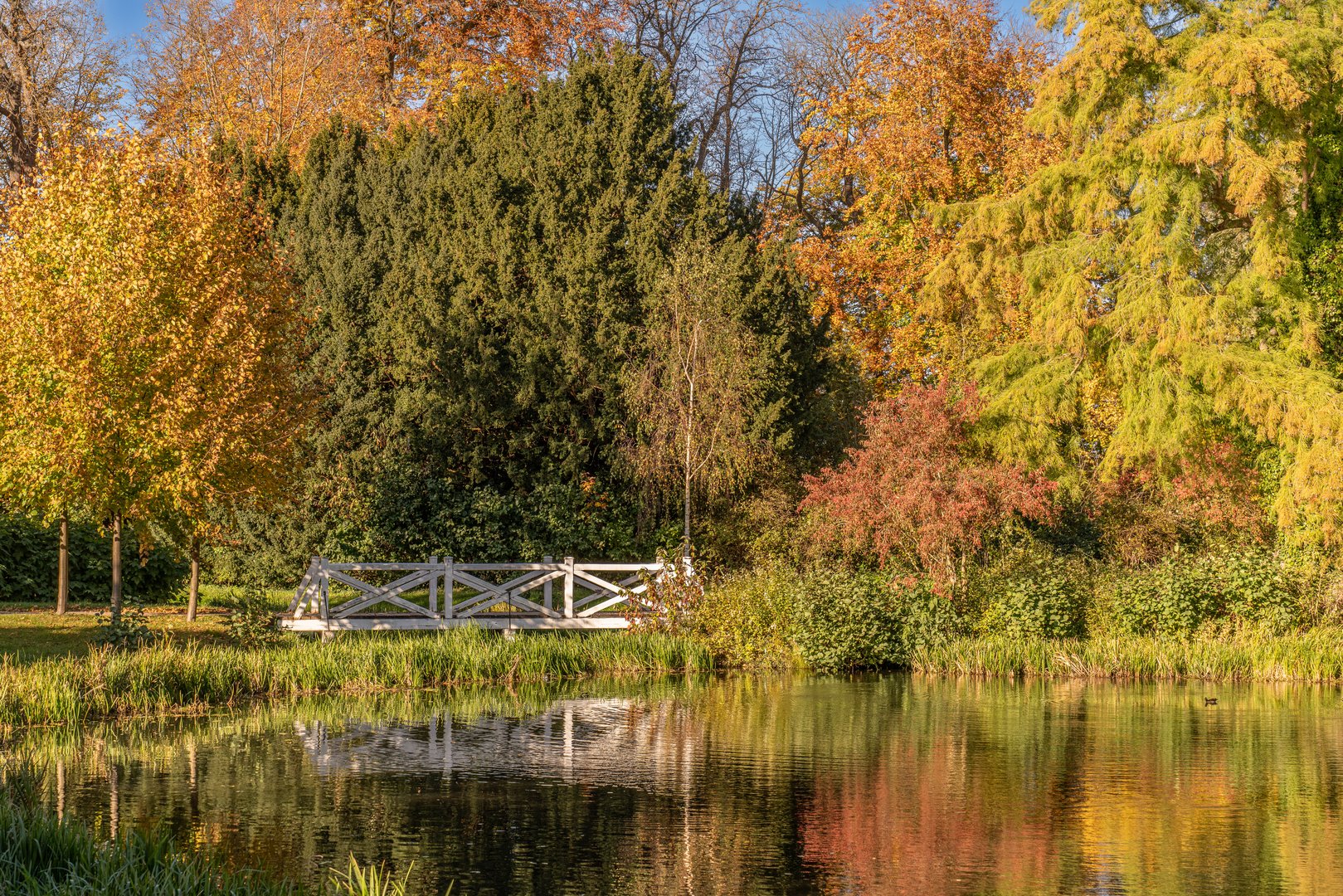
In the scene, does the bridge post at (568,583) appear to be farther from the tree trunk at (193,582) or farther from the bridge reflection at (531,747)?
the bridge reflection at (531,747)

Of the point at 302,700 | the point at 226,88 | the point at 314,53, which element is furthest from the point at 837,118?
the point at 302,700

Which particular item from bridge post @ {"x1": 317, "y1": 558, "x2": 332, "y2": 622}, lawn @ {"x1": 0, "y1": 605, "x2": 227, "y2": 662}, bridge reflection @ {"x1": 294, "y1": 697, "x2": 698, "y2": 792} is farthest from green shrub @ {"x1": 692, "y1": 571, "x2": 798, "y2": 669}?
lawn @ {"x1": 0, "y1": 605, "x2": 227, "y2": 662}

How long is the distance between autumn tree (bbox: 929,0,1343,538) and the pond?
8.30m

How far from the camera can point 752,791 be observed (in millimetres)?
13320

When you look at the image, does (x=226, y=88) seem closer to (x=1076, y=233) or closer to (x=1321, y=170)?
(x=1076, y=233)

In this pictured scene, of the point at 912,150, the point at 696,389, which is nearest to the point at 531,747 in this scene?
the point at 696,389

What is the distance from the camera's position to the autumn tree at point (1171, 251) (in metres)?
26.3

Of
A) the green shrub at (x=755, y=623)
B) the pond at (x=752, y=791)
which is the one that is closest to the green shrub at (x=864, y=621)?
the green shrub at (x=755, y=623)

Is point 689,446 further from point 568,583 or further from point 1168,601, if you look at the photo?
point 1168,601

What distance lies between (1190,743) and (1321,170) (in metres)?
16.1

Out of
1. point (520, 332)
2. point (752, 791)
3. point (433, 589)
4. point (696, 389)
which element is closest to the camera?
point (752, 791)

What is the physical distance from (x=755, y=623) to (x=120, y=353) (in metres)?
11.0

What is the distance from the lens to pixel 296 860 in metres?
10.4

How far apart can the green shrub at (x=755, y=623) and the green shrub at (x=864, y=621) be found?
0.37m
